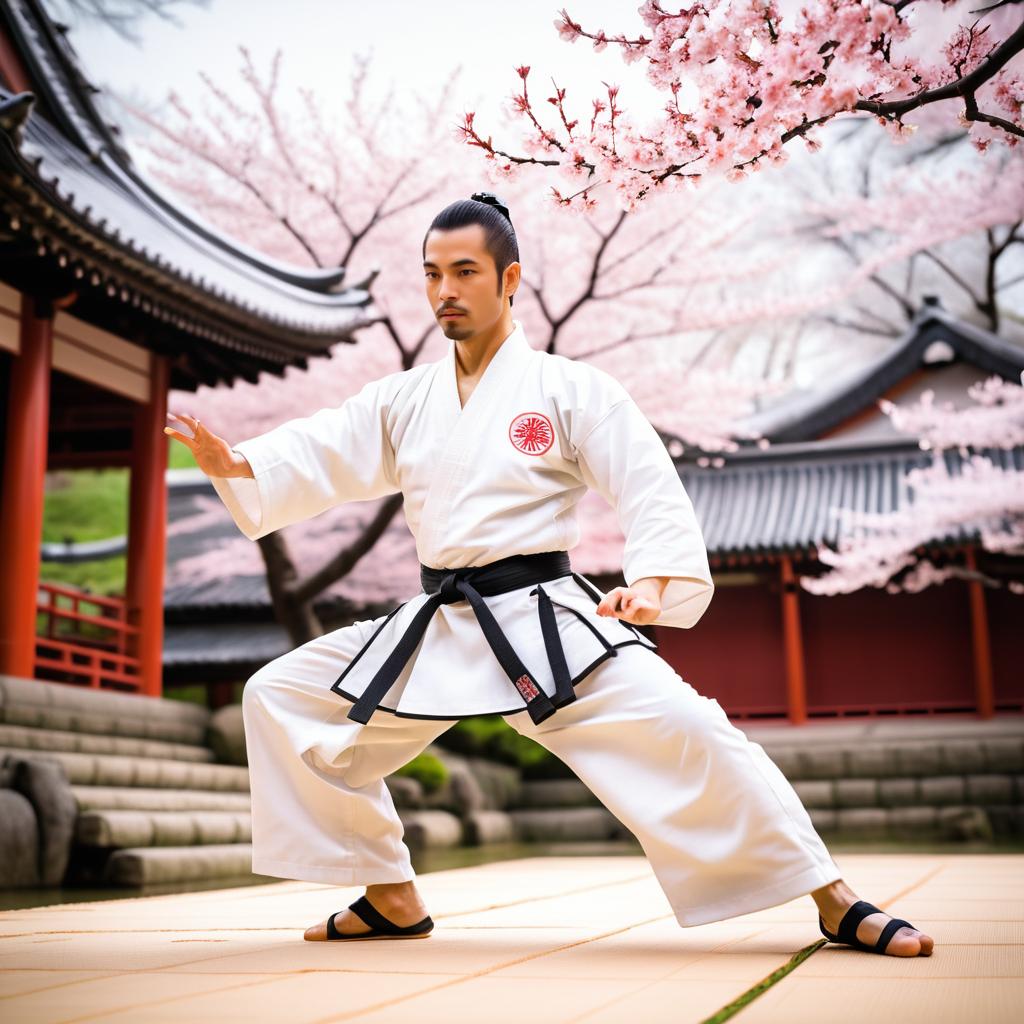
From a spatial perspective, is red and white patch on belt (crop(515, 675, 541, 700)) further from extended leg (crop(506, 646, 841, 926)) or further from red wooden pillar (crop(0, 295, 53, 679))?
red wooden pillar (crop(0, 295, 53, 679))

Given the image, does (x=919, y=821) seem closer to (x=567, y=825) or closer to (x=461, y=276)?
Result: (x=567, y=825)

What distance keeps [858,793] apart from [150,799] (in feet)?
25.4

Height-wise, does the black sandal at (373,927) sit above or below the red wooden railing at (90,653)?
below

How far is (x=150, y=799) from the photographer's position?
6.78 meters

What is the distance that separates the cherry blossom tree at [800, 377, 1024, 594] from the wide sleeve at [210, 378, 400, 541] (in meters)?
9.79

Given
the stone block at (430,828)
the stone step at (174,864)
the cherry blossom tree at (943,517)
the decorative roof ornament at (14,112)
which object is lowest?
the stone block at (430,828)

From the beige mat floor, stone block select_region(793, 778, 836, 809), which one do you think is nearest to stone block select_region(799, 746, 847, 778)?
stone block select_region(793, 778, 836, 809)

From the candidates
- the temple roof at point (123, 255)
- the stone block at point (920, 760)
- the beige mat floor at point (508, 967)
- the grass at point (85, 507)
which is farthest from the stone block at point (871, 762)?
the grass at point (85, 507)

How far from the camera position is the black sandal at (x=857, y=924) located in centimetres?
222

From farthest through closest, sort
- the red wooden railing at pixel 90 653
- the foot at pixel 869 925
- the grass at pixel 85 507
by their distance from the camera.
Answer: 1. the grass at pixel 85 507
2. the red wooden railing at pixel 90 653
3. the foot at pixel 869 925

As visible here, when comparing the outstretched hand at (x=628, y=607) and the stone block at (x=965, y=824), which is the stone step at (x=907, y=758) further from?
the outstretched hand at (x=628, y=607)

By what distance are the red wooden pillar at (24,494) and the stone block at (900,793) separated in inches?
323

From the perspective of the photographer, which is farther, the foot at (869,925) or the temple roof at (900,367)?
the temple roof at (900,367)

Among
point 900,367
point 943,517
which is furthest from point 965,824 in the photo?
point 900,367
